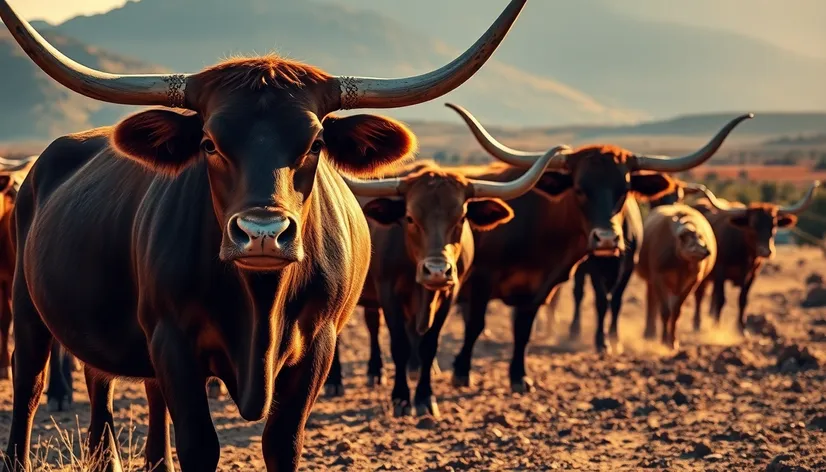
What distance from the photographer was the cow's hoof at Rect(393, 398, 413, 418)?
10.1 metres

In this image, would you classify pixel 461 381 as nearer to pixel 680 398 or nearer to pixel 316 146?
pixel 680 398

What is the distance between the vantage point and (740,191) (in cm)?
4381

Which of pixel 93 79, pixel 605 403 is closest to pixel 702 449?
pixel 605 403

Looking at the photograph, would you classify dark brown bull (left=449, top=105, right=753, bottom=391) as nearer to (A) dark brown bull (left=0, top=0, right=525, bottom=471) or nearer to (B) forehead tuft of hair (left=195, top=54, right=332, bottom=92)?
(A) dark brown bull (left=0, top=0, right=525, bottom=471)

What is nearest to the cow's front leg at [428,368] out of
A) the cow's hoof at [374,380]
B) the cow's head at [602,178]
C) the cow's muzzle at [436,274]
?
the cow's muzzle at [436,274]

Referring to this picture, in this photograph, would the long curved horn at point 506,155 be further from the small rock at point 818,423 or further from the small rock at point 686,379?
the small rock at point 818,423

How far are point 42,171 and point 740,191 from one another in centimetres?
3895

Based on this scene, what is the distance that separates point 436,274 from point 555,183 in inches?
121

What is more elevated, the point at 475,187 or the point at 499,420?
the point at 475,187

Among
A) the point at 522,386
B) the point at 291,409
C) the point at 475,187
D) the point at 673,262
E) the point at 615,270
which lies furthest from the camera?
the point at 673,262

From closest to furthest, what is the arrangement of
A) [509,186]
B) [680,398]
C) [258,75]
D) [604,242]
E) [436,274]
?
1. [258,75]
2. [436,274]
3. [680,398]
4. [509,186]
5. [604,242]

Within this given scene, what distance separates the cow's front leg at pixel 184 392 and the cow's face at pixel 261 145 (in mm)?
549

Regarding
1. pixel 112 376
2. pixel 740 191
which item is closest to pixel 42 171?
pixel 112 376

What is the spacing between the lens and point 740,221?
17641 mm
